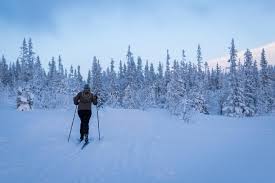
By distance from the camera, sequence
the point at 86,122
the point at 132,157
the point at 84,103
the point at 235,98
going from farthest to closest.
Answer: the point at 235,98 → the point at 84,103 → the point at 86,122 → the point at 132,157

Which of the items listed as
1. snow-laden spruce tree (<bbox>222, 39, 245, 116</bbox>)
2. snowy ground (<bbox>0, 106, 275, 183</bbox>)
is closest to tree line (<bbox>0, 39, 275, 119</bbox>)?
snow-laden spruce tree (<bbox>222, 39, 245, 116</bbox>)

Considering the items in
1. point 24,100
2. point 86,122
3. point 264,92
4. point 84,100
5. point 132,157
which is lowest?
point 132,157

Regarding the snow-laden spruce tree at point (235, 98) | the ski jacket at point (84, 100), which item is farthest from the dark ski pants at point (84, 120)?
the snow-laden spruce tree at point (235, 98)

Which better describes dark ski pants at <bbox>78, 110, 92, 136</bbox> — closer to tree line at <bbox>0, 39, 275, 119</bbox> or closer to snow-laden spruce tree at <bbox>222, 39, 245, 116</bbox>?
tree line at <bbox>0, 39, 275, 119</bbox>

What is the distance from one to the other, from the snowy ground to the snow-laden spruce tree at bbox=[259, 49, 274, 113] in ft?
160

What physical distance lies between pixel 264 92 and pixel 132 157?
5824 cm

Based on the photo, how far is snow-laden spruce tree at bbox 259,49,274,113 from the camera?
59566 mm

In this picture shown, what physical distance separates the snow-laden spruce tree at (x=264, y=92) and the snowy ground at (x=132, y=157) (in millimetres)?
48909

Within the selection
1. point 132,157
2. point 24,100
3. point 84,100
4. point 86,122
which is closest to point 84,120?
point 86,122

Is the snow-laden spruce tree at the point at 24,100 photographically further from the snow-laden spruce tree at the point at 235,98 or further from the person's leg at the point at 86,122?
the snow-laden spruce tree at the point at 235,98

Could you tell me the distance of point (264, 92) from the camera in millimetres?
62469

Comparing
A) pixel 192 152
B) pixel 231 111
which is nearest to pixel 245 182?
pixel 192 152

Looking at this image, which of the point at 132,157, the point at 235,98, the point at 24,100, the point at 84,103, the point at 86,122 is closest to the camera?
the point at 132,157

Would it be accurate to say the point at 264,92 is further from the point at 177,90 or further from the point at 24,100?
the point at 24,100
